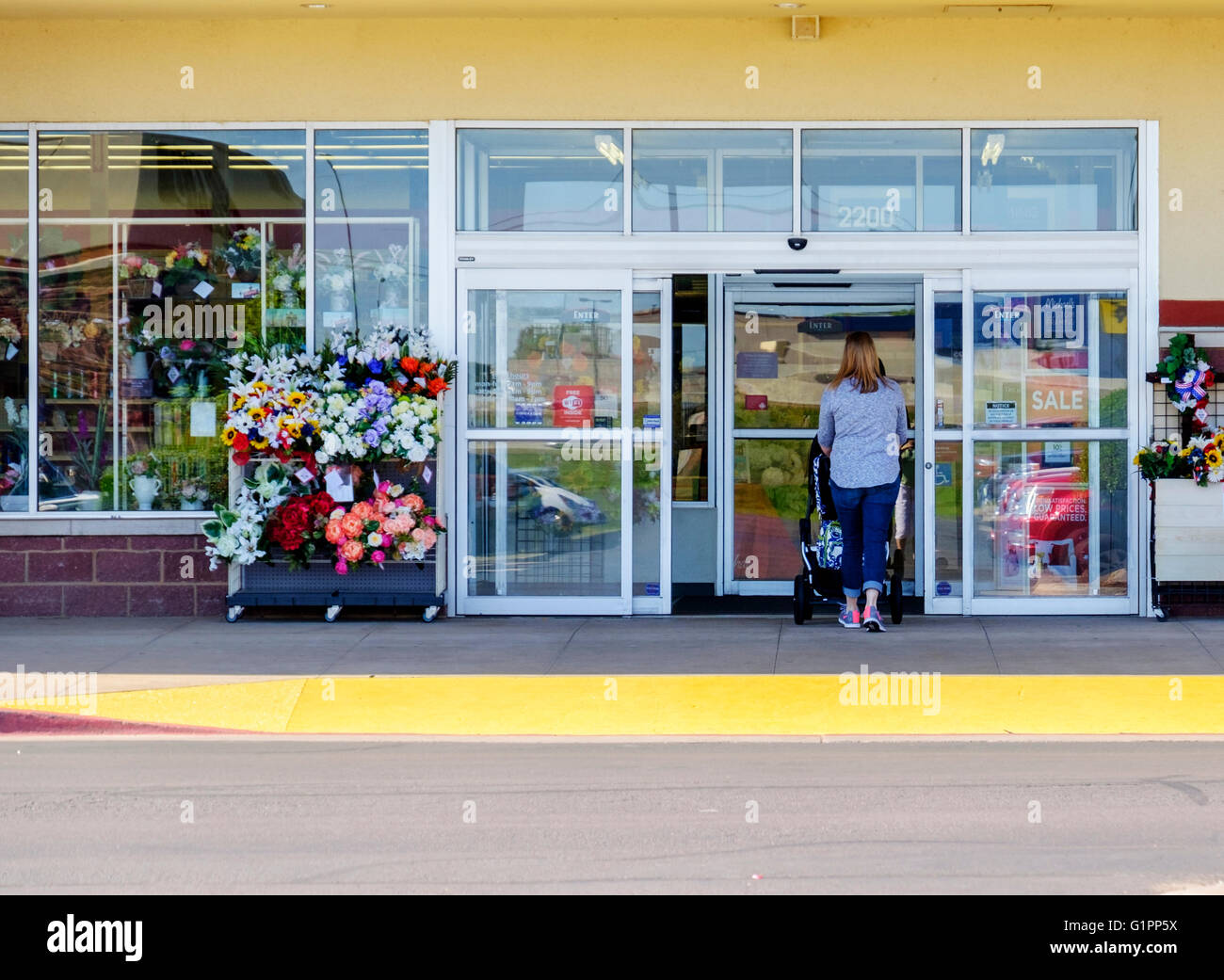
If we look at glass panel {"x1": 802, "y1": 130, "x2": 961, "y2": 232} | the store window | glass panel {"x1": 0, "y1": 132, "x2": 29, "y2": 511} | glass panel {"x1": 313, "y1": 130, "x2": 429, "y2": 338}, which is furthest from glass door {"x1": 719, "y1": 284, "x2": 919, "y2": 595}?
glass panel {"x1": 0, "y1": 132, "x2": 29, "y2": 511}

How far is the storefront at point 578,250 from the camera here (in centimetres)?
1154

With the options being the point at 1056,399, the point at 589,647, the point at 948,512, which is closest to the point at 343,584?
the point at 589,647

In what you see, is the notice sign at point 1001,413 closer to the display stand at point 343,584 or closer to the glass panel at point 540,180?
the glass panel at point 540,180

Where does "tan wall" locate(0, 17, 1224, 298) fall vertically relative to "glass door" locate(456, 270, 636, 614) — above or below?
above

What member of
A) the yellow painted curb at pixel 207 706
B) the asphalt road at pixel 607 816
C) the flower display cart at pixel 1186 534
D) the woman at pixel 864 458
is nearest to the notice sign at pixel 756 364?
the woman at pixel 864 458

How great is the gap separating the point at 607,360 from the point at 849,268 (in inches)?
72.5

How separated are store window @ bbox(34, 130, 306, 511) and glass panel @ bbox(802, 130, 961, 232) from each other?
3.82 metres

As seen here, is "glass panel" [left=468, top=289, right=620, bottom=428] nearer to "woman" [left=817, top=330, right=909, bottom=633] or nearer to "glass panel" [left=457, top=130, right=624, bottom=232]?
"glass panel" [left=457, top=130, right=624, bottom=232]

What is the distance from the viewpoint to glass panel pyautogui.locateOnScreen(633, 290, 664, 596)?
1182 centimetres

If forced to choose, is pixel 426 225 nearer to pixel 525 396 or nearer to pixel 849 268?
pixel 525 396

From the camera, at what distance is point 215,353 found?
1202 centimetres

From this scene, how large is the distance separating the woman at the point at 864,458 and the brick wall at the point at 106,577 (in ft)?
14.7
